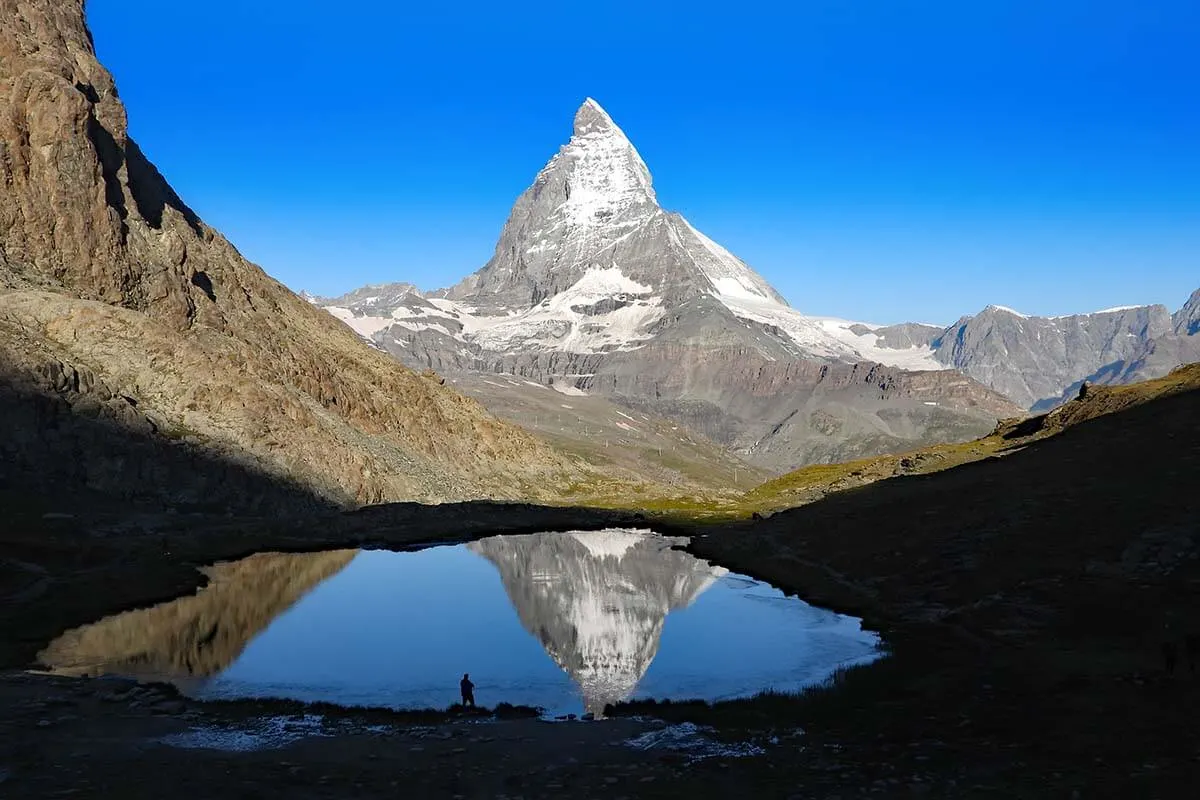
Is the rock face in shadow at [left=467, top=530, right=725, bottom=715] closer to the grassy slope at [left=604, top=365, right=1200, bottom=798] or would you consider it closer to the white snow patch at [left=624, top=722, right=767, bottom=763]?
the white snow patch at [left=624, top=722, right=767, bottom=763]

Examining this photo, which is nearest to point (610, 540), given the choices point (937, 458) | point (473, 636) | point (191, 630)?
point (937, 458)

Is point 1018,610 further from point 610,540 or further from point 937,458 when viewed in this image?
point 937,458

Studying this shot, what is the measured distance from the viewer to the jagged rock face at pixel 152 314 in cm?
11719

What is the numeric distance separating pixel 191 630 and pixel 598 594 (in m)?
32.4

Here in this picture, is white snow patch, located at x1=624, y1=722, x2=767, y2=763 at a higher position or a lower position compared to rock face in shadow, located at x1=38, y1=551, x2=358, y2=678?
lower

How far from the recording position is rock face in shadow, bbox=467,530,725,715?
5203 cm

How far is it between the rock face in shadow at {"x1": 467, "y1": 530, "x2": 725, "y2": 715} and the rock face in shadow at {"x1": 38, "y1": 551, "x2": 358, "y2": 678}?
18.6 meters

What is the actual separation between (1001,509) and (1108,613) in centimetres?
2401

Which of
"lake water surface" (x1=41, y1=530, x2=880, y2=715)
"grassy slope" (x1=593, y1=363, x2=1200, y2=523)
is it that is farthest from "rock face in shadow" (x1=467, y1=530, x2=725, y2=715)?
"grassy slope" (x1=593, y1=363, x2=1200, y2=523)

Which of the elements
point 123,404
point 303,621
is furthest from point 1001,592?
point 123,404

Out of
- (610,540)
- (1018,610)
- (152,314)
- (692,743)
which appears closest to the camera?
(692,743)

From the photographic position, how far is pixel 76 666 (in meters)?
46.1

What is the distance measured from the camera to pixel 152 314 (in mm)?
137125

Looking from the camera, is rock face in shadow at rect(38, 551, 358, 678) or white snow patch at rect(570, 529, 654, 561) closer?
rock face in shadow at rect(38, 551, 358, 678)
